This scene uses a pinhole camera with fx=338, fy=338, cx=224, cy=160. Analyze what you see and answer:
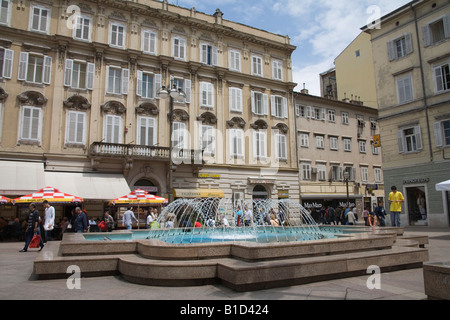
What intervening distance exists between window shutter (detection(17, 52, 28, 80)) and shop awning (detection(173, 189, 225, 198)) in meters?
12.5

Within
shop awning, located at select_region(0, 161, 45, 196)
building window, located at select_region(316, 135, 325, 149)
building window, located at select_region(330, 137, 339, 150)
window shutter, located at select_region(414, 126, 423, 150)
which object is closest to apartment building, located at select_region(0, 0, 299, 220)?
shop awning, located at select_region(0, 161, 45, 196)

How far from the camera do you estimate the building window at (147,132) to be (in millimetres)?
24703

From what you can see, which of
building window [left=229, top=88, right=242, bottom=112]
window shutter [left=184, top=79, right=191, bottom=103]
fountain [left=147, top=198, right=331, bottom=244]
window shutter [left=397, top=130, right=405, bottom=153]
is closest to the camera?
fountain [left=147, top=198, right=331, bottom=244]

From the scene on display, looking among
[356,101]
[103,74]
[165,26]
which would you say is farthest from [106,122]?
[356,101]

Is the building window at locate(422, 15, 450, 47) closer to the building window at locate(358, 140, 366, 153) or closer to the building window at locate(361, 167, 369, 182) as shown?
the building window at locate(358, 140, 366, 153)

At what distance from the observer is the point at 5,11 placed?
21672mm

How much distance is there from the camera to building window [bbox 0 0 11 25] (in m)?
21.6

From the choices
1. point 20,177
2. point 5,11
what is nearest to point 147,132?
point 20,177

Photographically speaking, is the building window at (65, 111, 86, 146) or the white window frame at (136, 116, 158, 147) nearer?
the building window at (65, 111, 86, 146)

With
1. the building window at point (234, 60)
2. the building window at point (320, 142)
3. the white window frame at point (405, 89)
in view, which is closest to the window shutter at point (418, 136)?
the white window frame at point (405, 89)

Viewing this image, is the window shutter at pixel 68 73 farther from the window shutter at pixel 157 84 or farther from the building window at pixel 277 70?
the building window at pixel 277 70

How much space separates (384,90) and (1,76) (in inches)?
1057

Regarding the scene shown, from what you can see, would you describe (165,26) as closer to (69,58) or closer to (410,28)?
(69,58)

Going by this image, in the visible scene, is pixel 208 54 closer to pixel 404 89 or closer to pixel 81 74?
pixel 81 74
